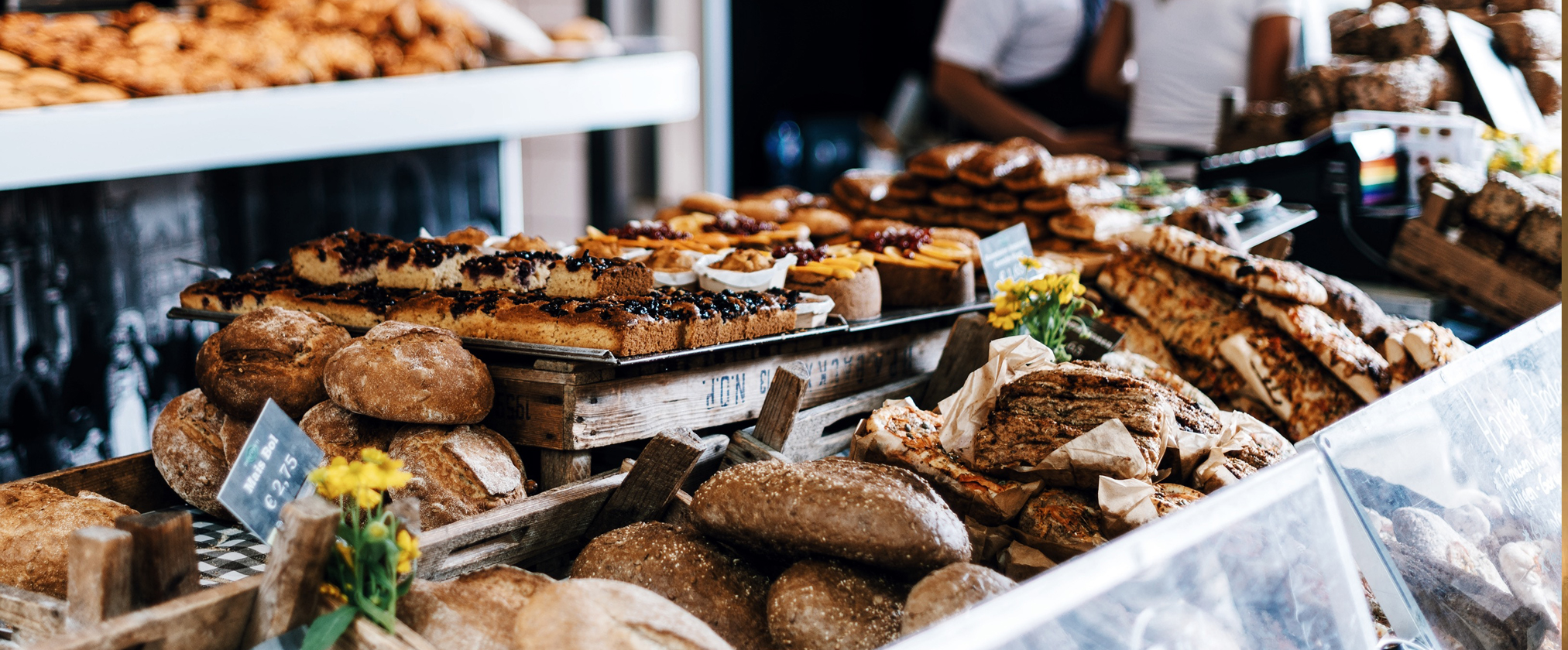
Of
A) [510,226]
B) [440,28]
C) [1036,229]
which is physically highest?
[440,28]

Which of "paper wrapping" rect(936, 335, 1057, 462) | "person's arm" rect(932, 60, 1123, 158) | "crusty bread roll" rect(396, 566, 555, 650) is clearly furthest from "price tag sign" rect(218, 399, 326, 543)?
"person's arm" rect(932, 60, 1123, 158)

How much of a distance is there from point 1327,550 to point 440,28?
16.0 feet

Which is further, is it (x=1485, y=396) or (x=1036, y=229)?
(x=1036, y=229)

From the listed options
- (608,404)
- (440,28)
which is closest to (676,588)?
(608,404)

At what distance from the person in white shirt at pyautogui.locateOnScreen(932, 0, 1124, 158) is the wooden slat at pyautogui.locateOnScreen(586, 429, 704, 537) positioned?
4561mm

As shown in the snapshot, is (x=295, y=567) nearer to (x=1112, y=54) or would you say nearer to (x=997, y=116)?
(x=997, y=116)

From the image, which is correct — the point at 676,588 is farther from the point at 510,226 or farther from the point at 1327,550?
the point at 510,226

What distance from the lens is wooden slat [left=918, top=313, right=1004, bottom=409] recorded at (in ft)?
8.03

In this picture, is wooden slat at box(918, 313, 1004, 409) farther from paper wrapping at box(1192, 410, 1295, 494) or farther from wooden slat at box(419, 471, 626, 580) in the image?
wooden slat at box(419, 471, 626, 580)

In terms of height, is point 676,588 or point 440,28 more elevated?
point 440,28

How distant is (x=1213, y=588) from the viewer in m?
1.16

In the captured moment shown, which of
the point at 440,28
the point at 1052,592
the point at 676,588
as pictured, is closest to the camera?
the point at 1052,592

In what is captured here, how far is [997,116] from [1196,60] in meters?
1.18

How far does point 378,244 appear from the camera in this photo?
2.59 meters
